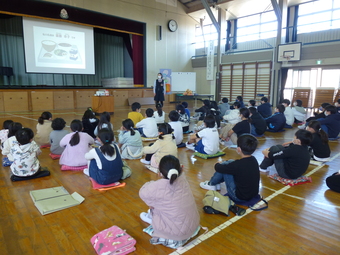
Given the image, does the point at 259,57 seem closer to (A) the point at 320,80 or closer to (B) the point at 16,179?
(A) the point at 320,80

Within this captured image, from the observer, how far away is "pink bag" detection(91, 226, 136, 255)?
65.6 inches

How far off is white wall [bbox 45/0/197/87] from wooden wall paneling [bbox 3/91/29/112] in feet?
14.1

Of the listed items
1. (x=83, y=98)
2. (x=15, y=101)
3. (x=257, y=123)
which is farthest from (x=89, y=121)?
(x=83, y=98)

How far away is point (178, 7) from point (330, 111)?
11143 millimetres

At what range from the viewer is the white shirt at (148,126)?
189 inches

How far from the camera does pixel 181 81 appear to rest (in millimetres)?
13180

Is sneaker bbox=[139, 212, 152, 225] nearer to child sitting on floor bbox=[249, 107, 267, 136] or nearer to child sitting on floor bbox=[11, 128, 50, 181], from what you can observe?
child sitting on floor bbox=[11, 128, 50, 181]

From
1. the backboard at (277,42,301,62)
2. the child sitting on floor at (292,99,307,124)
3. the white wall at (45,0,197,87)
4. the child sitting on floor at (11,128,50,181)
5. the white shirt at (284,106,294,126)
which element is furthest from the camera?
the white wall at (45,0,197,87)

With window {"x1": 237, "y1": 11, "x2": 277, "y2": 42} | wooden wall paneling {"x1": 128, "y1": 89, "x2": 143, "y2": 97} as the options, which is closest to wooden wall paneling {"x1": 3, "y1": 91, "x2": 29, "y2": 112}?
wooden wall paneling {"x1": 128, "y1": 89, "x2": 143, "y2": 97}

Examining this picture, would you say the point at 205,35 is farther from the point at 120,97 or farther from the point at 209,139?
the point at 209,139

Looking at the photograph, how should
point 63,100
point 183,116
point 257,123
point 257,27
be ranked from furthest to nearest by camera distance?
point 257,27 < point 63,100 < point 183,116 < point 257,123

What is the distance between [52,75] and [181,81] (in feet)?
20.6

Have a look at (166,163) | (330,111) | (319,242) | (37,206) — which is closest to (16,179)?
(37,206)

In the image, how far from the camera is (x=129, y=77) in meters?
13.2
